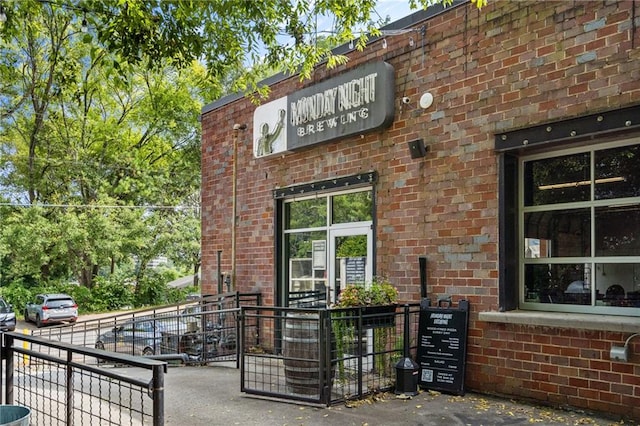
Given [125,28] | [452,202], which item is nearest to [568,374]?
[452,202]

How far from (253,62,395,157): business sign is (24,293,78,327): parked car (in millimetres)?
18825

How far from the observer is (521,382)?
18.6 feet

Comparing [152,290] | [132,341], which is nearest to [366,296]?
[132,341]

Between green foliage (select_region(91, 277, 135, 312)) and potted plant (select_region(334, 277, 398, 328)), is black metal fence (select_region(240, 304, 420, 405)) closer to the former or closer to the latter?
potted plant (select_region(334, 277, 398, 328))

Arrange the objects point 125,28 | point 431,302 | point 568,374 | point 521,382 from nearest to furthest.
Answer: point 125,28
point 568,374
point 521,382
point 431,302

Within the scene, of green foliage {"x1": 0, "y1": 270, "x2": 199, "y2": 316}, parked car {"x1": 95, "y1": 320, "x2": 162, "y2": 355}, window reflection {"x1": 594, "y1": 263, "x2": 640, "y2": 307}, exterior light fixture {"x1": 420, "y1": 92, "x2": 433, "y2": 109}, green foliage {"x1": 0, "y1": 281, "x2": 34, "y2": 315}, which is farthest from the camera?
green foliage {"x1": 0, "y1": 270, "x2": 199, "y2": 316}

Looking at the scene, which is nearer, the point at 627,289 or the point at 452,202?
the point at 627,289

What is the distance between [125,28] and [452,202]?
3.87m

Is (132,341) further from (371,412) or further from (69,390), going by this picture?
(69,390)

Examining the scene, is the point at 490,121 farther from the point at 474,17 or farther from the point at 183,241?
the point at 183,241

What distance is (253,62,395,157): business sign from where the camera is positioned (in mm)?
7152

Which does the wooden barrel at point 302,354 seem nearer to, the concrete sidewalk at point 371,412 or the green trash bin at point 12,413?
the concrete sidewalk at point 371,412

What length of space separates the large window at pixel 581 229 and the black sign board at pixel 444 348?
0.72m

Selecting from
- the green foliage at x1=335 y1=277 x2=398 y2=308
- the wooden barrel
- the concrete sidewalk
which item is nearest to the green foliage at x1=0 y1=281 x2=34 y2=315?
the concrete sidewalk
